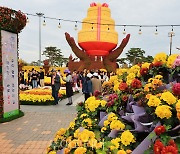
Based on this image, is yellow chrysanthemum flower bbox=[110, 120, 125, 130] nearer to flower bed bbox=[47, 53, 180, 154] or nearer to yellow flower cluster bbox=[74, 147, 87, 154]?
flower bed bbox=[47, 53, 180, 154]

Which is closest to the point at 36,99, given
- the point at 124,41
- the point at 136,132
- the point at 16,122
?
the point at 16,122

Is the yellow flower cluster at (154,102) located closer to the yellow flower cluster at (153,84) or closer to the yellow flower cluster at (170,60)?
the yellow flower cluster at (153,84)

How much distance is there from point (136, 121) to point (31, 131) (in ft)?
16.3

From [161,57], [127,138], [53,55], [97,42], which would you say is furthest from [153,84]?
[53,55]

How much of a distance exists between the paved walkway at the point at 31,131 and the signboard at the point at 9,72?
0.52 m

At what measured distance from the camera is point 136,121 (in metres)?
2.50

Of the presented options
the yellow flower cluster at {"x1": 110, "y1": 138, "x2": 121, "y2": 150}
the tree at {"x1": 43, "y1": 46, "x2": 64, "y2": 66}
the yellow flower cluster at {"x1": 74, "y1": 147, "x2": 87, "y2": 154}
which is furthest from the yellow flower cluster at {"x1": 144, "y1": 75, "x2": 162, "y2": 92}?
the tree at {"x1": 43, "y1": 46, "x2": 64, "y2": 66}

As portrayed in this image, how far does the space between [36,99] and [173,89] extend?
1036 cm

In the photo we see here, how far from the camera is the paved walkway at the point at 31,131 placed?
17.9 feet

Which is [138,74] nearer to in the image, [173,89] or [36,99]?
[173,89]

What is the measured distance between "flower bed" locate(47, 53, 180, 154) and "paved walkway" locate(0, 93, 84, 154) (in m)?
2.45

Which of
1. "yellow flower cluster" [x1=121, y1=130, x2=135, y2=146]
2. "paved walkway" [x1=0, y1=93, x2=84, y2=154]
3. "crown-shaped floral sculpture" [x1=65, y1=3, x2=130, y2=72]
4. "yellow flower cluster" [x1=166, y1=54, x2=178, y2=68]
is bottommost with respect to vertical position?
"paved walkway" [x1=0, y1=93, x2=84, y2=154]

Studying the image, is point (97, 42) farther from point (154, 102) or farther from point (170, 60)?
point (154, 102)

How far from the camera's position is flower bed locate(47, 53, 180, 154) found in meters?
2.23
